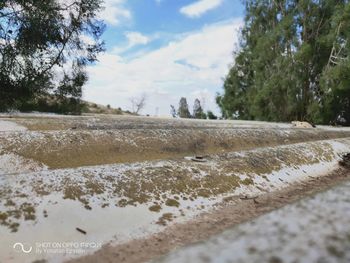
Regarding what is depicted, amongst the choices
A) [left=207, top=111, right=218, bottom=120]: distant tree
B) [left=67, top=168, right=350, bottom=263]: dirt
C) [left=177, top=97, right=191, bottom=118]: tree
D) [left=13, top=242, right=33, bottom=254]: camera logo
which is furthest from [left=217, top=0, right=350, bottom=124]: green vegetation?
[left=177, top=97, right=191, bottom=118]: tree

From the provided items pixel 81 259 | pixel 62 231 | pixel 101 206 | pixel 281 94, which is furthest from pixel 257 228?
pixel 281 94

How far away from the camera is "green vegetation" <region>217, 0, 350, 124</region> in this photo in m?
32.6

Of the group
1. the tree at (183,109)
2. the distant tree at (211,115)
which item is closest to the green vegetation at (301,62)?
the distant tree at (211,115)

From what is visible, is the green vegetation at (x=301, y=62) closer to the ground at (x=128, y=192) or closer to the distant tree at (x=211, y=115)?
the distant tree at (x=211, y=115)

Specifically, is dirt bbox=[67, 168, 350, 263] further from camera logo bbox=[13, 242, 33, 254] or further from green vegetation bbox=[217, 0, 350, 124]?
green vegetation bbox=[217, 0, 350, 124]

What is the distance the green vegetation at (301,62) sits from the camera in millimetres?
32562

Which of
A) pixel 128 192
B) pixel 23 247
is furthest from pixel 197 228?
pixel 23 247

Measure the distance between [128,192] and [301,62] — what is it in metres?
32.0

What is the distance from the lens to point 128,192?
6.60 metres

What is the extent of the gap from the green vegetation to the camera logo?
30.5 m

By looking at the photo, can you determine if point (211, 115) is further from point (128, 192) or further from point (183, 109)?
point (128, 192)

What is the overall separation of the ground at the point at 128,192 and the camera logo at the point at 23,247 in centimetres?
4

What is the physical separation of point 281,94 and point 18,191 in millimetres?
34033

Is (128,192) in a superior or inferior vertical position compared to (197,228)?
superior
